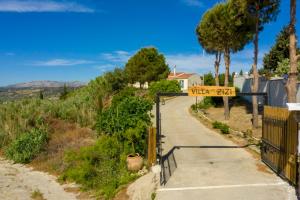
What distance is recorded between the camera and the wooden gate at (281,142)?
10.0 meters

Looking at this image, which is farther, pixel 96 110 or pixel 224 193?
pixel 96 110

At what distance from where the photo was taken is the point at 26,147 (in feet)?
60.6


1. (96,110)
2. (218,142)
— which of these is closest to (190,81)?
→ (96,110)

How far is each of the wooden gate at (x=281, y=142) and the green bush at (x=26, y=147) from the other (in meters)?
12.4

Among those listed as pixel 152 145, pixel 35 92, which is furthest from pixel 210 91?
pixel 35 92

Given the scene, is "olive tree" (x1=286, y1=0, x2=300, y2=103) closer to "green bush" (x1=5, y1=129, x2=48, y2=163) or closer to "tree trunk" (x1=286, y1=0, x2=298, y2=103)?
"tree trunk" (x1=286, y1=0, x2=298, y2=103)

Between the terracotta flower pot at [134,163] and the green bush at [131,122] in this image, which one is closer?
the terracotta flower pot at [134,163]

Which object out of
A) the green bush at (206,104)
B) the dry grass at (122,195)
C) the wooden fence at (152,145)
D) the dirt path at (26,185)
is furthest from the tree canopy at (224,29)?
the dirt path at (26,185)

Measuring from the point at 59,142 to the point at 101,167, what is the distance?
637 centimetres

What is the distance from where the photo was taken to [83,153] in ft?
50.9

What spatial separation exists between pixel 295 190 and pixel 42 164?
12.5 meters

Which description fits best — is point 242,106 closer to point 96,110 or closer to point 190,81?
point 96,110

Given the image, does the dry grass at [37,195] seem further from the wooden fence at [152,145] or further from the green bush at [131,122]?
the wooden fence at [152,145]

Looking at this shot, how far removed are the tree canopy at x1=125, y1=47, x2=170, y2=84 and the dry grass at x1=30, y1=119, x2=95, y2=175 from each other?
32.6 metres
